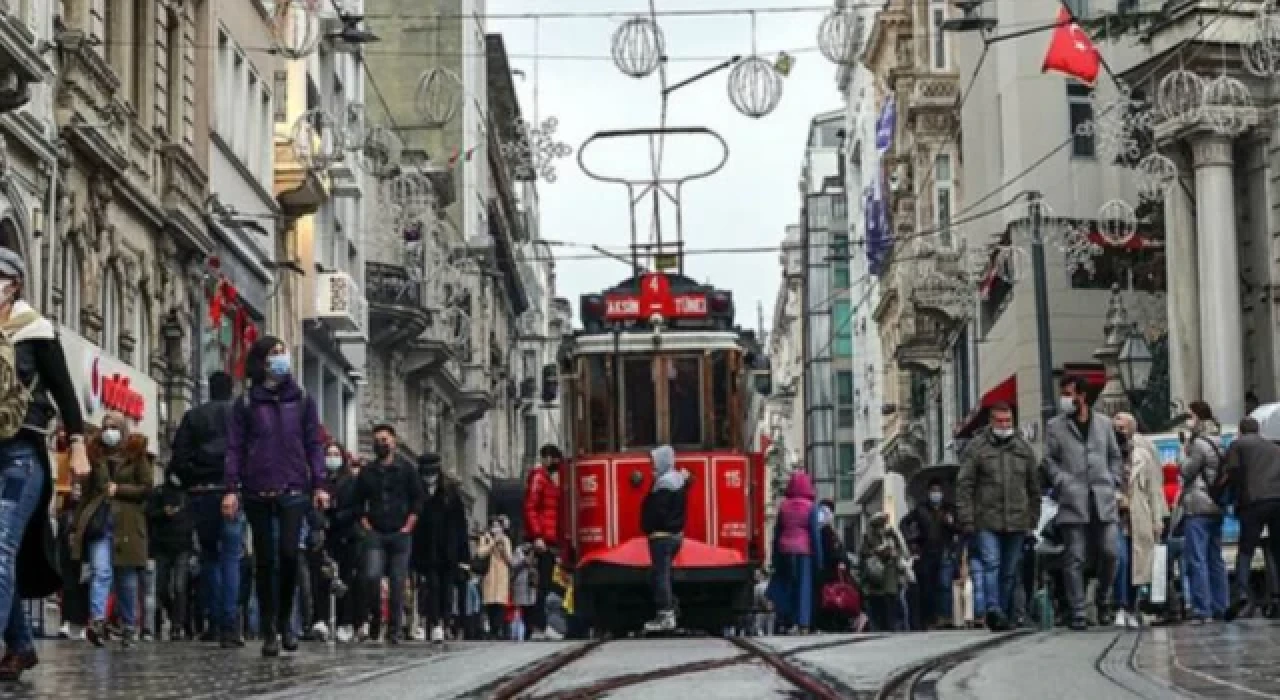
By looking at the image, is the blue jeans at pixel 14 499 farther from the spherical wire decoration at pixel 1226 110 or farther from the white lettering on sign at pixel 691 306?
the spherical wire decoration at pixel 1226 110

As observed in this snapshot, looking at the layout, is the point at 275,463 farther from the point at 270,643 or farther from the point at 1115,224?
the point at 1115,224

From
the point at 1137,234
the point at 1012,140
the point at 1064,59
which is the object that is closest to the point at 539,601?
the point at 1064,59

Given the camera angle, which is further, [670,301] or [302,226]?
[302,226]

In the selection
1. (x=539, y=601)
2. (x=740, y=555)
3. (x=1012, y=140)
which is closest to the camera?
(x=740, y=555)

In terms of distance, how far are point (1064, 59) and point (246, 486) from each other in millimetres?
22075

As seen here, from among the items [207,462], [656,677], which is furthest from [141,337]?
[656,677]

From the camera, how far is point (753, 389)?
30.2m

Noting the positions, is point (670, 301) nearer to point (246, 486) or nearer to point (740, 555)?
point (740, 555)

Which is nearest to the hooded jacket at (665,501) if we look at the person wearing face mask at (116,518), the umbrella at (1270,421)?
the person wearing face mask at (116,518)

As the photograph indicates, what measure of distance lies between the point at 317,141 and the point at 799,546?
73.5 ft

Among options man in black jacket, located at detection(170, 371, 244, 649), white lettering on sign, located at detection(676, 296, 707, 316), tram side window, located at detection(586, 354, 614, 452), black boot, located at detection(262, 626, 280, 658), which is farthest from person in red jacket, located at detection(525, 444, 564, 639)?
black boot, located at detection(262, 626, 280, 658)

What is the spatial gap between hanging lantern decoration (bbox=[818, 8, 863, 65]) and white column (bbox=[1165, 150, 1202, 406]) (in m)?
9.90

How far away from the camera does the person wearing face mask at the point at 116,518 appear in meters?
20.9

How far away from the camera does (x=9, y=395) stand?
1216 cm
